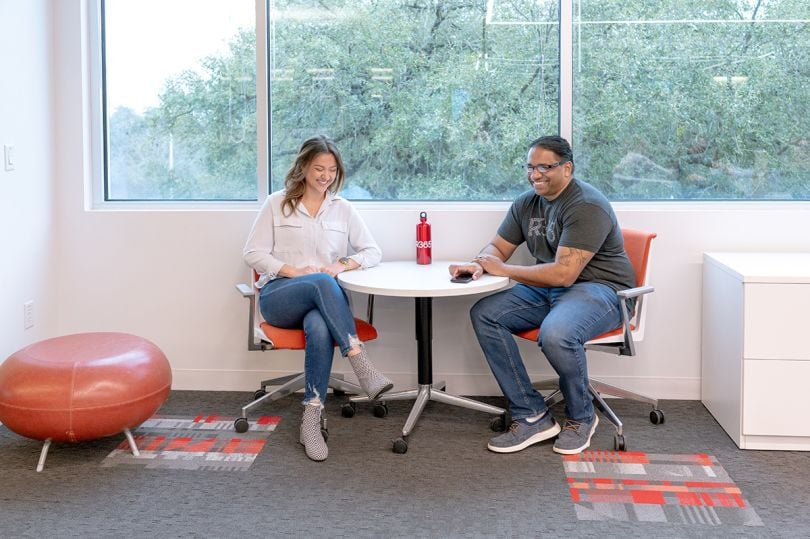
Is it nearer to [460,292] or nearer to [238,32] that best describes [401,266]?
[460,292]

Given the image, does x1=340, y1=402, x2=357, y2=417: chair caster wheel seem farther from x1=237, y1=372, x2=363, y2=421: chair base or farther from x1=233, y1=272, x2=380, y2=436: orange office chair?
x1=237, y1=372, x2=363, y2=421: chair base

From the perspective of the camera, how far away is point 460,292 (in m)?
3.40

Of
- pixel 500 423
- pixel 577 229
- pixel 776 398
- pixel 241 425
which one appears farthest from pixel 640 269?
pixel 241 425

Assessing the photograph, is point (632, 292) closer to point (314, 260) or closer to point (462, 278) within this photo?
point (462, 278)

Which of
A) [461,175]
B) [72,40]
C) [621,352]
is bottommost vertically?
[621,352]

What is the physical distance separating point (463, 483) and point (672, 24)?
7.88ft

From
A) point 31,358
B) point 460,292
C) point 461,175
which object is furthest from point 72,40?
point 460,292

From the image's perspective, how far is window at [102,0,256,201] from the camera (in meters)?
4.36

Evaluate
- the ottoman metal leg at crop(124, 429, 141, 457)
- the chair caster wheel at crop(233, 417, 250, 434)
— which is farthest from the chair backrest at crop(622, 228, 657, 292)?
the ottoman metal leg at crop(124, 429, 141, 457)

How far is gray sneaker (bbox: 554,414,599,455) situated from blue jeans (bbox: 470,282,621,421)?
33mm

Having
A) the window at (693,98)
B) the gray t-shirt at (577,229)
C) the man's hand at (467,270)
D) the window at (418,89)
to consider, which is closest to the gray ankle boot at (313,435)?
the man's hand at (467,270)

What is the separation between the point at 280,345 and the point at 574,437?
1252mm

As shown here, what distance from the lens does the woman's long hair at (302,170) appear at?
12.7 ft

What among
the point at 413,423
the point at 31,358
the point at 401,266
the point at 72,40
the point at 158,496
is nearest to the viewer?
the point at 158,496
